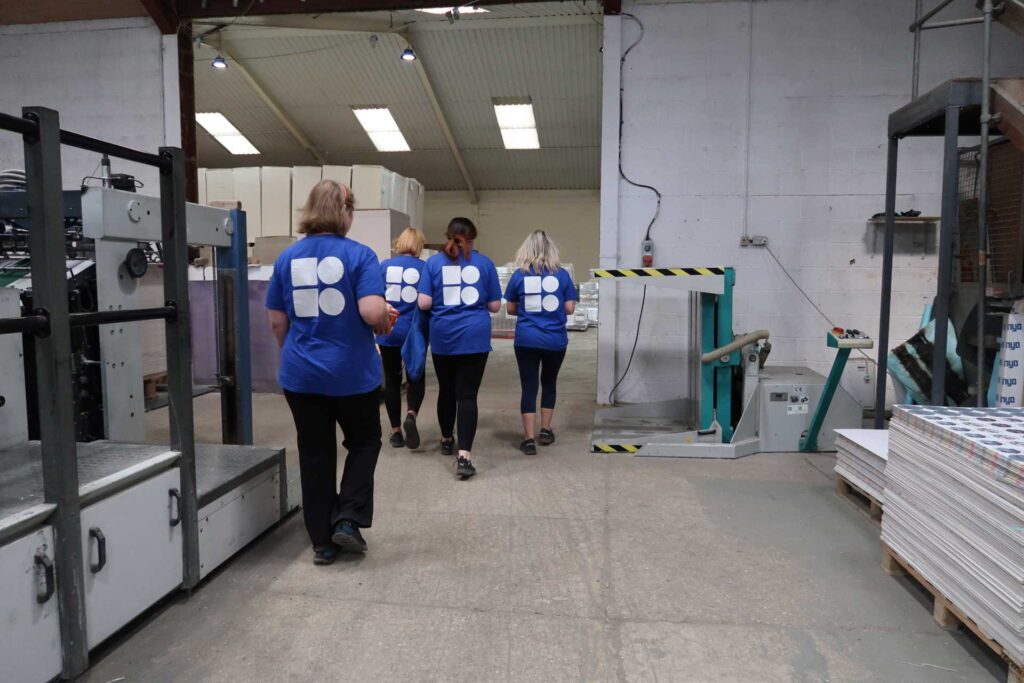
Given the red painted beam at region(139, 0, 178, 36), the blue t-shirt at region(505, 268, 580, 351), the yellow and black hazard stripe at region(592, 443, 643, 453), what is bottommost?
the yellow and black hazard stripe at region(592, 443, 643, 453)

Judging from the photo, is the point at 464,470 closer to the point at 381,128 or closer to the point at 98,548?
the point at 98,548

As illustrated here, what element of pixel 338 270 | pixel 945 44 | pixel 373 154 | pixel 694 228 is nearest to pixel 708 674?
pixel 338 270

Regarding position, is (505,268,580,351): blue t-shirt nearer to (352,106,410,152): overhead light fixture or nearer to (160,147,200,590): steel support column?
(160,147,200,590): steel support column

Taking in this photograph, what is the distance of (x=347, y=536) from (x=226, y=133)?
36.5 feet

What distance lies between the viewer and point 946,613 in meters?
2.26

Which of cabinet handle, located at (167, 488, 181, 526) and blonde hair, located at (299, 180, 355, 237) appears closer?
cabinet handle, located at (167, 488, 181, 526)

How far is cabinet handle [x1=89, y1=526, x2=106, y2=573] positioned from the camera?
1.95 metres

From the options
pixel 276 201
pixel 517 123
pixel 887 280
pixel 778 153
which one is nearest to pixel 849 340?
pixel 887 280

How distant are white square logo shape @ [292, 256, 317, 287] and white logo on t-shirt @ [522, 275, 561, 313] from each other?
199 cm

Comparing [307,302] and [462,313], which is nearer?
[307,302]

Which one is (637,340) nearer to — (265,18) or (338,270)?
(338,270)

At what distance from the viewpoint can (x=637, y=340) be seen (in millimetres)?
5992

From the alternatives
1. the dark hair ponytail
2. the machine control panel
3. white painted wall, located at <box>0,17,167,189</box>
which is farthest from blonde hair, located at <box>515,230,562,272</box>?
white painted wall, located at <box>0,17,167,189</box>

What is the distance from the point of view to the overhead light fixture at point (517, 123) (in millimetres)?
10172
